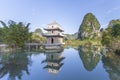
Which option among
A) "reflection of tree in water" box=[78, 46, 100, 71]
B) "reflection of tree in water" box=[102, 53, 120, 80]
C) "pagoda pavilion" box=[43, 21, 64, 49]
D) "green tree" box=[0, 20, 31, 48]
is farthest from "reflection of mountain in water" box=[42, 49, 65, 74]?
"pagoda pavilion" box=[43, 21, 64, 49]

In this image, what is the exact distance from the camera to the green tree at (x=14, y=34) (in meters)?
35.8

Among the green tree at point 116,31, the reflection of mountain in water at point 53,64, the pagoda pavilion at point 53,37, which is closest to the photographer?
the reflection of mountain in water at point 53,64

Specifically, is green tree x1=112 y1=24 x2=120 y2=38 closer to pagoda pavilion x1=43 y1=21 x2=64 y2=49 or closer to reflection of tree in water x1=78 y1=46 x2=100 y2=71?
reflection of tree in water x1=78 y1=46 x2=100 y2=71

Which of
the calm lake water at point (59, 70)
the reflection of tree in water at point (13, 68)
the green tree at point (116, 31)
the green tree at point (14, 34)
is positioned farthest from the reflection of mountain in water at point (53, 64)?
the green tree at point (14, 34)

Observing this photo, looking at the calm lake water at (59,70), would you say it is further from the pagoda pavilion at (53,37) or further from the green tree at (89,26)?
the green tree at (89,26)

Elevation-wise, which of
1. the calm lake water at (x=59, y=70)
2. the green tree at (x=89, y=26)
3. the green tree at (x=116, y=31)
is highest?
the green tree at (x=89, y=26)

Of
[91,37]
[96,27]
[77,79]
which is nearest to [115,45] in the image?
[77,79]

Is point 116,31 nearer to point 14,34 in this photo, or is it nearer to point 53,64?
point 53,64

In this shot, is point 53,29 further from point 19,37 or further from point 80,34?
point 80,34

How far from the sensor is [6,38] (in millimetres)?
36156

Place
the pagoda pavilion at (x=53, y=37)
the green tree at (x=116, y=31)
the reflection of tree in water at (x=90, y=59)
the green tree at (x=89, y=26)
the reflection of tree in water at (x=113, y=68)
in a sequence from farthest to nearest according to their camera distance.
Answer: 1. the green tree at (x=89, y=26)
2. the pagoda pavilion at (x=53, y=37)
3. the green tree at (x=116, y=31)
4. the reflection of tree in water at (x=90, y=59)
5. the reflection of tree in water at (x=113, y=68)

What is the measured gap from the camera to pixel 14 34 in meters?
36.1

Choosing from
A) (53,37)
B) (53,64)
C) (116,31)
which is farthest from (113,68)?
(53,37)

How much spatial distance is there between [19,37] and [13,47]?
8.87 ft
